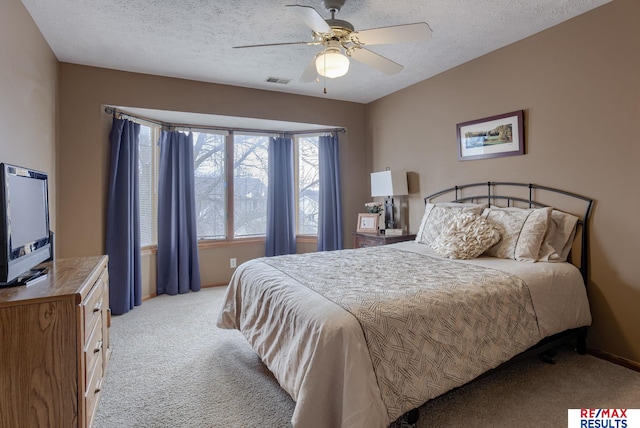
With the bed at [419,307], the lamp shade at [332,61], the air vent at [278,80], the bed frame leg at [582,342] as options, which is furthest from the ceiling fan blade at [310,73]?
the bed frame leg at [582,342]

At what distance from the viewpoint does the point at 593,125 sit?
254 cm

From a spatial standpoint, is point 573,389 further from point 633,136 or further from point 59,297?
point 59,297

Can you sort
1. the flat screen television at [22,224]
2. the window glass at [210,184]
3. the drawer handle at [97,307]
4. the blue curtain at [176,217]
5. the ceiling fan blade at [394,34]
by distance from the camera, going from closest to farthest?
the flat screen television at [22,224], the drawer handle at [97,307], the ceiling fan blade at [394,34], the blue curtain at [176,217], the window glass at [210,184]

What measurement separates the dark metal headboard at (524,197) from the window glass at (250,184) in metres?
2.38

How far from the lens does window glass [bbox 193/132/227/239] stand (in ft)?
15.1

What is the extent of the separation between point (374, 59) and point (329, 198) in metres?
2.52

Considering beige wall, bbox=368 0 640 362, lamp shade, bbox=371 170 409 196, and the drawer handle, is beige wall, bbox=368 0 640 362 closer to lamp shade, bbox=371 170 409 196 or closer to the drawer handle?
lamp shade, bbox=371 170 409 196

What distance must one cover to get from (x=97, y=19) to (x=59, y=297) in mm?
2242

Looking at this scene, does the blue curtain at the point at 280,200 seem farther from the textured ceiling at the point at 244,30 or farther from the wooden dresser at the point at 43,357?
the wooden dresser at the point at 43,357

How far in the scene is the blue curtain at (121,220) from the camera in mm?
3568

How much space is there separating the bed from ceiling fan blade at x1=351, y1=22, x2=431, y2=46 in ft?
5.02

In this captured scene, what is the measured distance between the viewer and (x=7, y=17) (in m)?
2.11

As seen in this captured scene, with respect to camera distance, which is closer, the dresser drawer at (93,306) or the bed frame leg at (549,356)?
the dresser drawer at (93,306)

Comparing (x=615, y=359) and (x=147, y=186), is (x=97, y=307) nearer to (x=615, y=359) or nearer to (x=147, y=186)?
(x=147, y=186)
